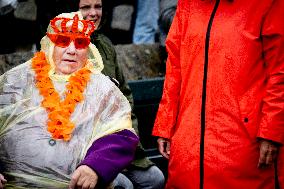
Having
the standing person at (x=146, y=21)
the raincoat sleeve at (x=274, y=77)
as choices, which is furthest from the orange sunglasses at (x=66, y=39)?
the standing person at (x=146, y=21)

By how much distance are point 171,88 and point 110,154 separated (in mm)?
736

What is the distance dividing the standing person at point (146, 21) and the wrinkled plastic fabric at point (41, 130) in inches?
134

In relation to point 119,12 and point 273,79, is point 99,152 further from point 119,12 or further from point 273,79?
point 119,12

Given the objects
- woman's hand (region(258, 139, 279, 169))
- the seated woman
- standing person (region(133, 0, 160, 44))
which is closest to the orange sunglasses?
the seated woman

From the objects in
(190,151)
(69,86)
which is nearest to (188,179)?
(190,151)

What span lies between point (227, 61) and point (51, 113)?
110 centimetres

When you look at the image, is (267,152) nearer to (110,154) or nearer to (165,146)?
(165,146)

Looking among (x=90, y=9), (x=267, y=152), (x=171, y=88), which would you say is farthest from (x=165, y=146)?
(x=90, y=9)

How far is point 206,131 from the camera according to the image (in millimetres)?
3400

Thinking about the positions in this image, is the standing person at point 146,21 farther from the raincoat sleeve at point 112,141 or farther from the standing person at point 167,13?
the raincoat sleeve at point 112,141

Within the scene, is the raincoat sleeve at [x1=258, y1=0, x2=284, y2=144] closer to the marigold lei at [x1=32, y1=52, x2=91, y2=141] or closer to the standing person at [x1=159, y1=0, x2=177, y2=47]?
the marigold lei at [x1=32, y1=52, x2=91, y2=141]

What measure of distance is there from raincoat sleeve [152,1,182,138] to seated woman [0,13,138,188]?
1.15ft

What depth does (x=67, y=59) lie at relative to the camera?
3424 mm

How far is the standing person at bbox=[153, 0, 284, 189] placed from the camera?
324 centimetres
